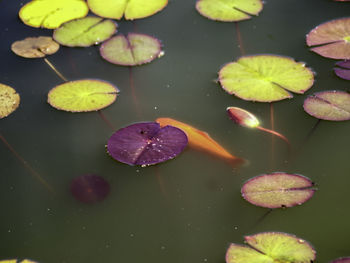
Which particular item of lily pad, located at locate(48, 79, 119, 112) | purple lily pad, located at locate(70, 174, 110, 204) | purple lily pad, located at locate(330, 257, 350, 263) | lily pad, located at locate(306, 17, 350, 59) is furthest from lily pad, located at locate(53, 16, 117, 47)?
purple lily pad, located at locate(330, 257, 350, 263)

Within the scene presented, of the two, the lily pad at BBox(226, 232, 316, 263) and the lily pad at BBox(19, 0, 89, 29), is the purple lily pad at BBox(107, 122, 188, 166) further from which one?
the lily pad at BBox(19, 0, 89, 29)

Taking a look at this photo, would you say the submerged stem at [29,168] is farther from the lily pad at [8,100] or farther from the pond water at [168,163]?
the lily pad at [8,100]

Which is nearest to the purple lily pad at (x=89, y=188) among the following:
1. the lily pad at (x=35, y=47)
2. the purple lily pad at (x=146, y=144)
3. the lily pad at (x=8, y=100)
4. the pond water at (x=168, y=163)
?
the pond water at (x=168, y=163)

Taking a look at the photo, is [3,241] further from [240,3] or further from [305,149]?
A: [240,3]

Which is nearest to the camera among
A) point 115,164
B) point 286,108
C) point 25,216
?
point 25,216

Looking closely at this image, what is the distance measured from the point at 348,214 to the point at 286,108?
0.68 metres

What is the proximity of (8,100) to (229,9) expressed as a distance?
1468 mm

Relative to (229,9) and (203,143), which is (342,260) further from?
(229,9)

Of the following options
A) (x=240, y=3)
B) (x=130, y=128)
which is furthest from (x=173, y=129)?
(x=240, y=3)

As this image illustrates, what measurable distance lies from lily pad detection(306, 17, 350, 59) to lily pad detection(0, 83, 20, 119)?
169cm

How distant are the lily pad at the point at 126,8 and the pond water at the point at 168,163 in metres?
0.13

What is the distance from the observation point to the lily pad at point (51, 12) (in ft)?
10.4

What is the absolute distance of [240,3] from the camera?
323 cm

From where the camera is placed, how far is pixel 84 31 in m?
3.08
